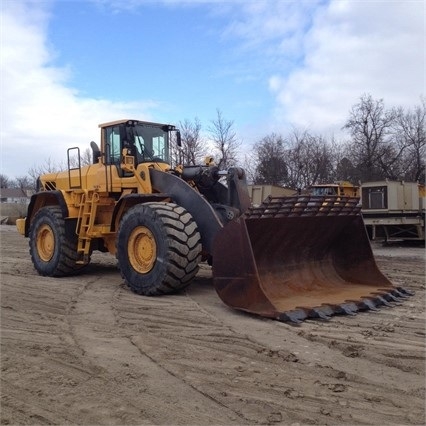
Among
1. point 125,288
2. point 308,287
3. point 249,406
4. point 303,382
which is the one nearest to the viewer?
point 249,406

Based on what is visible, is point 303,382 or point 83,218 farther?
point 83,218

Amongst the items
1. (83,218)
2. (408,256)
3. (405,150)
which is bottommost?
(408,256)

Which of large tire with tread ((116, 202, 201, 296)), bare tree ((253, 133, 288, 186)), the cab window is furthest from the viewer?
bare tree ((253, 133, 288, 186))

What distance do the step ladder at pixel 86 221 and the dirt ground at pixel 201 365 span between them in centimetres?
233

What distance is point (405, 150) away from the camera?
42.4 m

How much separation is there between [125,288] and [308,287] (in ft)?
10.0

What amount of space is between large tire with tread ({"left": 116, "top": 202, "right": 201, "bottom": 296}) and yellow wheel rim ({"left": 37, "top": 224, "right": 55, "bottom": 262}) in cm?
271

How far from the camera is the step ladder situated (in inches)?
373

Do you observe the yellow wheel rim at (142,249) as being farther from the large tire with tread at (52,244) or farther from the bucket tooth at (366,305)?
the bucket tooth at (366,305)

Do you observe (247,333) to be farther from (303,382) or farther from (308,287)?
(308,287)

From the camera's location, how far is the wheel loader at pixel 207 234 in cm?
653

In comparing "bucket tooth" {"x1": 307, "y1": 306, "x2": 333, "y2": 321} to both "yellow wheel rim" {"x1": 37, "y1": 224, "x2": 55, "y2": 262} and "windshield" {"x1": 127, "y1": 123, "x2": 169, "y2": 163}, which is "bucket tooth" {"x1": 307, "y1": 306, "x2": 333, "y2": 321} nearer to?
"windshield" {"x1": 127, "y1": 123, "x2": 169, "y2": 163}

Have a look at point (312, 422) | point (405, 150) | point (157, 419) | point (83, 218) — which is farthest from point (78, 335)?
point (405, 150)

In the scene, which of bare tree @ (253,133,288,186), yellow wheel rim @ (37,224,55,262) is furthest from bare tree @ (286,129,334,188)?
yellow wheel rim @ (37,224,55,262)
